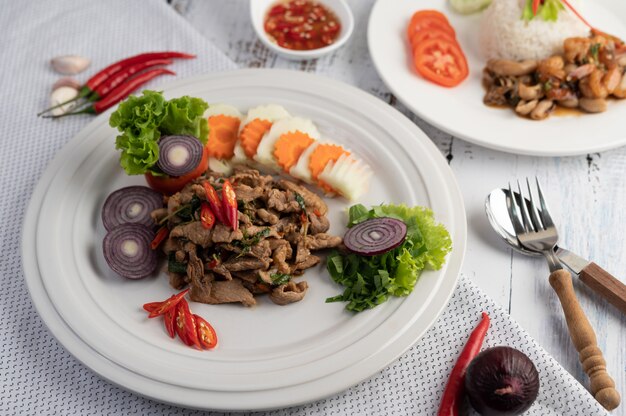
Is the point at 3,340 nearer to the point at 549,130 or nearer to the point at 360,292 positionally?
the point at 360,292

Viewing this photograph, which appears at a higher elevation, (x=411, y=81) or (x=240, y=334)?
(x=411, y=81)

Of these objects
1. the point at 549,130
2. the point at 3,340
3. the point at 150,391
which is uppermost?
the point at 549,130

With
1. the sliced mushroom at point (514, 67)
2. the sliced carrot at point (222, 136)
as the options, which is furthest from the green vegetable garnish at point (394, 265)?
the sliced mushroom at point (514, 67)

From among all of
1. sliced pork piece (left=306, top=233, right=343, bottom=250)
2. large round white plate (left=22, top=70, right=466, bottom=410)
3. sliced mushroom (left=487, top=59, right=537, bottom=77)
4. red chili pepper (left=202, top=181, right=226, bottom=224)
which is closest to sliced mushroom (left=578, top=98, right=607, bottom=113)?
sliced mushroom (left=487, top=59, right=537, bottom=77)

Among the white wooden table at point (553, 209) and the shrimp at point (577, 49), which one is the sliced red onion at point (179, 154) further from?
the shrimp at point (577, 49)

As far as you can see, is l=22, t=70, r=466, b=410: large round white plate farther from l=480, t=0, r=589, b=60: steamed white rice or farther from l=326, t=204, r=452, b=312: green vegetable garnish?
l=480, t=0, r=589, b=60: steamed white rice

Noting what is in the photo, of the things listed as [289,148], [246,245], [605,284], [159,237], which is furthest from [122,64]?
[605,284]

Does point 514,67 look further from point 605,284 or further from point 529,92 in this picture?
point 605,284

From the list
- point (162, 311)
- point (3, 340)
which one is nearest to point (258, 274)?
point (162, 311)
